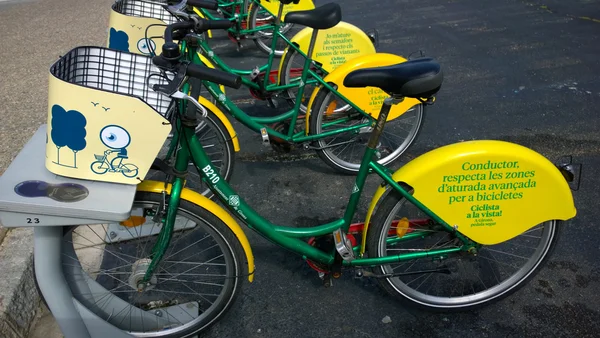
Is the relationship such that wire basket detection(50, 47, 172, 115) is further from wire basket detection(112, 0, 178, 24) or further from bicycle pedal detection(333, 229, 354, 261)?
bicycle pedal detection(333, 229, 354, 261)

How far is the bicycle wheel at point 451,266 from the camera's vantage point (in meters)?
2.28

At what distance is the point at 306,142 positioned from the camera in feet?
11.4

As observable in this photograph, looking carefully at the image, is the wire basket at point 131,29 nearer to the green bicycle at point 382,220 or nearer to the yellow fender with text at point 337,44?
the green bicycle at point 382,220

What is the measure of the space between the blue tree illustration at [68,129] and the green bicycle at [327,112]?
4.09ft

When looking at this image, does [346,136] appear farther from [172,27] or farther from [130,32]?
[172,27]

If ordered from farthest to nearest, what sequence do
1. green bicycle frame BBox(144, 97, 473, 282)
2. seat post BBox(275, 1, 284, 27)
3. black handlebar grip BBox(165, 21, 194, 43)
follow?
seat post BBox(275, 1, 284, 27)
green bicycle frame BBox(144, 97, 473, 282)
black handlebar grip BBox(165, 21, 194, 43)

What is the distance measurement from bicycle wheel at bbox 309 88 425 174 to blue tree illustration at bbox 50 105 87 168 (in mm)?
1870

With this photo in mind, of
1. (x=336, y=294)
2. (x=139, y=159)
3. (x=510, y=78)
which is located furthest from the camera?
(x=510, y=78)

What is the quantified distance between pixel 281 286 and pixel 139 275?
855 millimetres

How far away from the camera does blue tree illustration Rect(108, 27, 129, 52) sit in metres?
2.92

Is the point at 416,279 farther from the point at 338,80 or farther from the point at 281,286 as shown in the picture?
the point at 338,80

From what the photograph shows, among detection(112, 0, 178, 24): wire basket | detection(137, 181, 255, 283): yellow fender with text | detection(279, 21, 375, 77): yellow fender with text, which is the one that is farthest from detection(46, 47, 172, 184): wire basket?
detection(279, 21, 375, 77): yellow fender with text

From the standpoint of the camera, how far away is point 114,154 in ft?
5.80

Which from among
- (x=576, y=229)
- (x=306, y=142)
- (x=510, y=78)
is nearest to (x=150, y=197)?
(x=306, y=142)
